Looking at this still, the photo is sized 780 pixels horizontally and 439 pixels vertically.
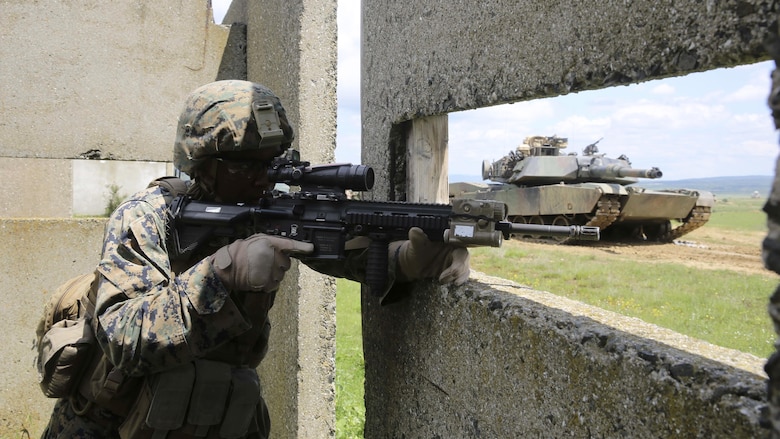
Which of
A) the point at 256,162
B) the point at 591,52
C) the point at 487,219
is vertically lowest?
the point at 487,219

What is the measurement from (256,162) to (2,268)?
8.90 ft

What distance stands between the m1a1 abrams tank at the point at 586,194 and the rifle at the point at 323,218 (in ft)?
40.8

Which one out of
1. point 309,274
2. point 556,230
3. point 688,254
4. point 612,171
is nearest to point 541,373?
point 556,230

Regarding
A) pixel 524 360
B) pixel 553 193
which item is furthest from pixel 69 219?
pixel 553 193

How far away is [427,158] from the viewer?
2.67m

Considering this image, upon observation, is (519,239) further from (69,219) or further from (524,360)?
(524,360)

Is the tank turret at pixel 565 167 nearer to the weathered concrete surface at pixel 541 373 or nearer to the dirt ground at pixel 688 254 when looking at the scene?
the dirt ground at pixel 688 254

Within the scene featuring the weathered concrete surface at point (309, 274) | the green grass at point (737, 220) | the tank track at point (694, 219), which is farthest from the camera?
the green grass at point (737, 220)

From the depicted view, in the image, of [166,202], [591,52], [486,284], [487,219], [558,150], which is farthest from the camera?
[558,150]

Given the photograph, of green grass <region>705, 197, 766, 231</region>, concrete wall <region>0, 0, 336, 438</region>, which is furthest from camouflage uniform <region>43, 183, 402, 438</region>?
green grass <region>705, 197, 766, 231</region>

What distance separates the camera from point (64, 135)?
4742 millimetres

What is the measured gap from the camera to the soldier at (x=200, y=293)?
220 centimetres

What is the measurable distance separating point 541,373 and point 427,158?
46.0 inches

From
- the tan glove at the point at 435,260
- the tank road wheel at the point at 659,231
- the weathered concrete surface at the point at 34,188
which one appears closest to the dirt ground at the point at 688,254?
the tank road wheel at the point at 659,231
